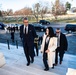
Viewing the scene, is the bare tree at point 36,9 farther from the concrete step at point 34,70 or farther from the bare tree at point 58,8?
the concrete step at point 34,70

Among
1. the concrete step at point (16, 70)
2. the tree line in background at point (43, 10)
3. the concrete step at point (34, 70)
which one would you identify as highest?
the tree line in background at point (43, 10)

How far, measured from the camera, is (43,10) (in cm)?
698

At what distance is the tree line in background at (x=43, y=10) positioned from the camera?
20.9 ft

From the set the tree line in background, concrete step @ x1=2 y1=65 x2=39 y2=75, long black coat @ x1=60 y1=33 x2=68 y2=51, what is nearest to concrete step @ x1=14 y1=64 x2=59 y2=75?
concrete step @ x1=2 y1=65 x2=39 y2=75

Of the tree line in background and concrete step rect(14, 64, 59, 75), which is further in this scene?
the tree line in background

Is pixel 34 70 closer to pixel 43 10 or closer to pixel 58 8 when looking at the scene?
pixel 58 8

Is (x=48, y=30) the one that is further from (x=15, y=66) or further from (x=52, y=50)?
(x=15, y=66)

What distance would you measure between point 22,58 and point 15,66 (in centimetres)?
54

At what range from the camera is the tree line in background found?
6.38m

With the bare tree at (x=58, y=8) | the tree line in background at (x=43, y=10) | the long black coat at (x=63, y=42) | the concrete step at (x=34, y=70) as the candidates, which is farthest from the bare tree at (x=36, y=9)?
the concrete step at (x=34, y=70)

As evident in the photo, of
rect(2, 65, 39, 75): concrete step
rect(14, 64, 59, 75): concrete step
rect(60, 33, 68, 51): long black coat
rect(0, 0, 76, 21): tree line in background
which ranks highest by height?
rect(0, 0, 76, 21): tree line in background

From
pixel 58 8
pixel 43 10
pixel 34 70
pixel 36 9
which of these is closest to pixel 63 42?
pixel 34 70

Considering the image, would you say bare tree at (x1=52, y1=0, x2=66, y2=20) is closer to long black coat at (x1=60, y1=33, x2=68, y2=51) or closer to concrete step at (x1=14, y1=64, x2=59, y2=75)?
long black coat at (x1=60, y1=33, x2=68, y2=51)

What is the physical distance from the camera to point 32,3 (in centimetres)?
714
